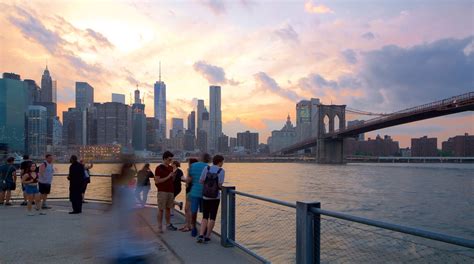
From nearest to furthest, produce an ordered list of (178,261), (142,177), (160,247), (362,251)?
(178,261)
(160,247)
(142,177)
(362,251)

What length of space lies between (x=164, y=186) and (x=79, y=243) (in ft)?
5.74

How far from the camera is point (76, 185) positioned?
32.8ft

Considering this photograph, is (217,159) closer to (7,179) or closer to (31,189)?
(31,189)

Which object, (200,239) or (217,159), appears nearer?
(200,239)

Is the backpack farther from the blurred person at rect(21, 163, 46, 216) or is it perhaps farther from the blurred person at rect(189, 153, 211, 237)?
the blurred person at rect(21, 163, 46, 216)

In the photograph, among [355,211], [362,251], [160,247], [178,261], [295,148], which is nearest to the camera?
[178,261]

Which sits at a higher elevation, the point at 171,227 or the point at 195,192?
the point at 195,192

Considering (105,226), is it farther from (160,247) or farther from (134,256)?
(160,247)

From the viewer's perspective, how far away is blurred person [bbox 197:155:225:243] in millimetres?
6473

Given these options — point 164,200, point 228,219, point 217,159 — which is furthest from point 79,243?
point 217,159

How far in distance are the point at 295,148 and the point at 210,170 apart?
101 meters

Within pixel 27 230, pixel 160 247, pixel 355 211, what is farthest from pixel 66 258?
pixel 355 211

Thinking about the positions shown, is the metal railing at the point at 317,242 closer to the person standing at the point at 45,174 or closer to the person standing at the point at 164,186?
the person standing at the point at 164,186

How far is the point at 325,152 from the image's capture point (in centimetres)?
9644
